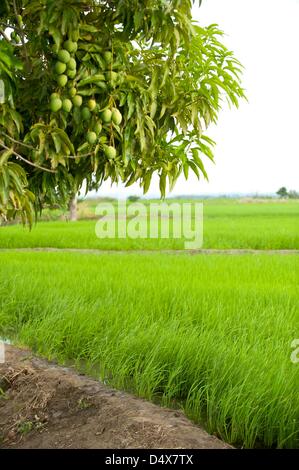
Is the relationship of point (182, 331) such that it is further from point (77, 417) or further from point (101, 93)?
point (101, 93)

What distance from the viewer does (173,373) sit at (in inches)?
137

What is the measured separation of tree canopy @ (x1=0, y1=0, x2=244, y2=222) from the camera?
2773 mm

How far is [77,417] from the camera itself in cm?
308

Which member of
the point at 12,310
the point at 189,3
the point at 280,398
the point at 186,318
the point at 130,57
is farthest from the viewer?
the point at 12,310

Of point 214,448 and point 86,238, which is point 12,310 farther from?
point 86,238

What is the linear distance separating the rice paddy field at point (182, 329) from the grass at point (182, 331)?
0.04 ft

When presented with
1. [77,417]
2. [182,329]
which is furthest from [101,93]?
[182,329]

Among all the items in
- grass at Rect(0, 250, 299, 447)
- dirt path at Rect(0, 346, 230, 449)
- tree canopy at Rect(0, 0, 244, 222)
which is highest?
tree canopy at Rect(0, 0, 244, 222)

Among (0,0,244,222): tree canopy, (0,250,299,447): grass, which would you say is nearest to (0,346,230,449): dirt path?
(0,250,299,447): grass

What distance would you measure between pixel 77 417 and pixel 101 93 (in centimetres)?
162

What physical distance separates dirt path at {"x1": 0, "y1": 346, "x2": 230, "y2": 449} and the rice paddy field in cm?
28

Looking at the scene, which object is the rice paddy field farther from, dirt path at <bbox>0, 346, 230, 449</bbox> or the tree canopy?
the tree canopy

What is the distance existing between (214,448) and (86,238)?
11.2m
